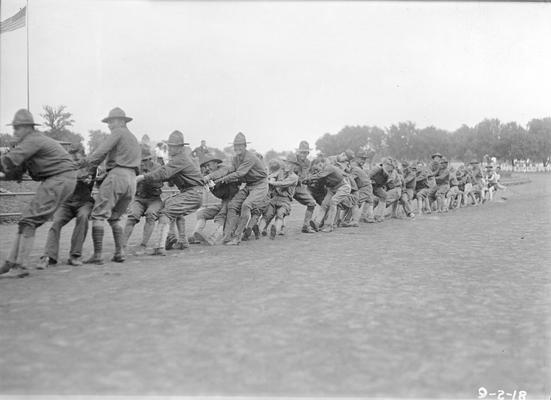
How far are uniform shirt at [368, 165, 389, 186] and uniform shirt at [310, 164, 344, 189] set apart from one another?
2268 millimetres

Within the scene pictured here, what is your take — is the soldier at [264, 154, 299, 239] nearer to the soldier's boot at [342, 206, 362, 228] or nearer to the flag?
the soldier's boot at [342, 206, 362, 228]

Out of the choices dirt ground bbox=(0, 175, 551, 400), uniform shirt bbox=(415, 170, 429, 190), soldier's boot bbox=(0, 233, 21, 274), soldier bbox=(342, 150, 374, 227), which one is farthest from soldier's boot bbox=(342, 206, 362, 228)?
soldier's boot bbox=(0, 233, 21, 274)

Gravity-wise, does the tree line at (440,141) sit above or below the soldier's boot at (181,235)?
above

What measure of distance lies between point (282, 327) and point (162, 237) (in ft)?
14.6

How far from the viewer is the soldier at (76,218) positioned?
294 inches

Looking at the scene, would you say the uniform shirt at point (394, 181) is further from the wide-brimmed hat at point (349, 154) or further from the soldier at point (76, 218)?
the soldier at point (76, 218)

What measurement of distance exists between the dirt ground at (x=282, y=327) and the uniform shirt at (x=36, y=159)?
1264 millimetres

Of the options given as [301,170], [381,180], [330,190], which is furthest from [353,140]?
[301,170]

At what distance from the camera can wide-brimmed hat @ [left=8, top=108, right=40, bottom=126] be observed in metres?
6.56

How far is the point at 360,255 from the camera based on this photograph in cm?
850

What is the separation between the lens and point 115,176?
7.70 m

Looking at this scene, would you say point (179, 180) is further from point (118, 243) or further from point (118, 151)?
point (118, 243)

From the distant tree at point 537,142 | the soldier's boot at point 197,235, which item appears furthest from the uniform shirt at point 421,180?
the distant tree at point 537,142

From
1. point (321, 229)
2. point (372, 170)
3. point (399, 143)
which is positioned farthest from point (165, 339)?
point (399, 143)
